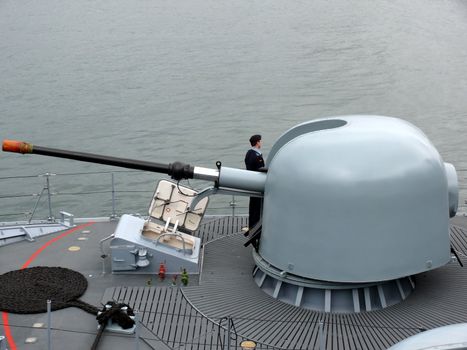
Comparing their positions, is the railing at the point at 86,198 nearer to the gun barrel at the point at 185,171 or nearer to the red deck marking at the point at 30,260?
the red deck marking at the point at 30,260

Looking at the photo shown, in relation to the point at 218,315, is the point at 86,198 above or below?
below

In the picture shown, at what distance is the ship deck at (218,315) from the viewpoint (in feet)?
21.3

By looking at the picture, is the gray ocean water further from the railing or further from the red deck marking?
the red deck marking

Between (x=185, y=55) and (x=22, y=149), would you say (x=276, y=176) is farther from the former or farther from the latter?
(x=185, y=55)

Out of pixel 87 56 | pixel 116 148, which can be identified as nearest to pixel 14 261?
pixel 116 148

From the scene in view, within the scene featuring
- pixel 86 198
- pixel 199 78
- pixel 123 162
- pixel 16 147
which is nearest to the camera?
pixel 16 147

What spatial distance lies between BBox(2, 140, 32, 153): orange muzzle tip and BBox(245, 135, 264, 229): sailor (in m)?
2.38

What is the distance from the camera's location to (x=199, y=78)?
2144cm

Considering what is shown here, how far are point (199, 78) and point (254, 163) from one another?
13634 millimetres

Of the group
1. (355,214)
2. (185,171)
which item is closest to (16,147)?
(185,171)

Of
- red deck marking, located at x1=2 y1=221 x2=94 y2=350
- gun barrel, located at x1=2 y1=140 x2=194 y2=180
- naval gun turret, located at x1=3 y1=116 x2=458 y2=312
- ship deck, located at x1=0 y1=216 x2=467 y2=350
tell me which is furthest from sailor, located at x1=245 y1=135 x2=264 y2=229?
red deck marking, located at x1=2 y1=221 x2=94 y2=350

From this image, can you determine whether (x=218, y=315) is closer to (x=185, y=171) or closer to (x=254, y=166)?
(x=185, y=171)

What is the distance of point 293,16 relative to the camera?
28797 millimetres

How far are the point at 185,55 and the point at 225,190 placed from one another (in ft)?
54.5
